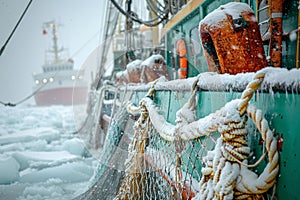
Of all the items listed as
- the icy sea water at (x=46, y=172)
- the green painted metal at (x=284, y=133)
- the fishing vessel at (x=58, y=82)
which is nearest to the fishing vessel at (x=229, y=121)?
the green painted metal at (x=284, y=133)

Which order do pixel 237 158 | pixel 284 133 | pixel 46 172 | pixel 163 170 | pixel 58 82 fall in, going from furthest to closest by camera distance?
pixel 58 82 → pixel 46 172 → pixel 163 170 → pixel 237 158 → pixel 284 133

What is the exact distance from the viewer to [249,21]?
2.22 meters

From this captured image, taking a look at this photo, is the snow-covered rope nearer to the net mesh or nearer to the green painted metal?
the green painted metal

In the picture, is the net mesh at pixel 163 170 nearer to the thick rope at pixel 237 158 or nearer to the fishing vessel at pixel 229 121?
the fishing vessel at pixel 229 121

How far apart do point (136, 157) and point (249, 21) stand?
2.13 meters

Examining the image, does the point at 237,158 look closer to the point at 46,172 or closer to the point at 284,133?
the point at 284,133

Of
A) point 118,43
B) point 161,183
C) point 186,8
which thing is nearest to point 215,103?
point 161,183

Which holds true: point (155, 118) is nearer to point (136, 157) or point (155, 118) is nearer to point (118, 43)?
point (136, 157)

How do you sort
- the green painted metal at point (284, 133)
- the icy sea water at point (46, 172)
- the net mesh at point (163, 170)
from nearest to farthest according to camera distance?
the green painted metal at point (284, 133) → the net mesh at point (163, 170) → the icy sea water at point (46, 172)

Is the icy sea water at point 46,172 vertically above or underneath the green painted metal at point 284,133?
underneath

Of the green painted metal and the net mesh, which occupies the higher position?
the green painted metal

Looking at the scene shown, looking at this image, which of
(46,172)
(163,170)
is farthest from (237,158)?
(46,172)

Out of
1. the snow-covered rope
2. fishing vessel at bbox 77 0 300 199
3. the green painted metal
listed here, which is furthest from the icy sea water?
the green painted metal

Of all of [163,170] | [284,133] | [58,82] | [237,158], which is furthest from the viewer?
[58,82]
